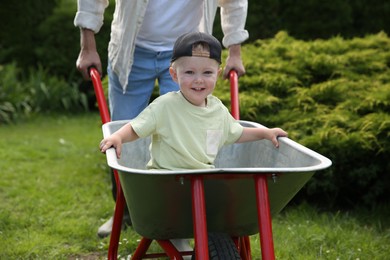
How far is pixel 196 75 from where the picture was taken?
244 centimetres

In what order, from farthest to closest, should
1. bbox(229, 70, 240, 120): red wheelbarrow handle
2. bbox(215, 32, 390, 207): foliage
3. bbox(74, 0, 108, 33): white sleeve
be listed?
bbox(215, 32, 390, 207): foliage < bbox(74, 0, 108, 33): white sleeve < bbox(229, 70, 240, 120): red wheelbarrow handle

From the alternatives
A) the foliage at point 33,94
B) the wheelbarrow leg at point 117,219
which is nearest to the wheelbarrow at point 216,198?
the wheelbarrow leg at point 117,219

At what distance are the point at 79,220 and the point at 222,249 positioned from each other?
207cm

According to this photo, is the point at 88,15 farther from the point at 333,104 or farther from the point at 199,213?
the point at 333,104

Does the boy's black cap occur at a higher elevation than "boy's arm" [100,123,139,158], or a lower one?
higher

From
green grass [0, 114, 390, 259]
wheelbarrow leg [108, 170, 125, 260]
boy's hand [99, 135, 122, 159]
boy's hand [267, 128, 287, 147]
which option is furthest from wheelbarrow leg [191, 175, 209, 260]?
green grass [0, 114, 390, 259]

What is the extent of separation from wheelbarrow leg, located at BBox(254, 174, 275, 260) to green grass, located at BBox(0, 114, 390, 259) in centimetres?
132

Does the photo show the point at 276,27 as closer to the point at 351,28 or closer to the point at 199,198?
the point at 351,28

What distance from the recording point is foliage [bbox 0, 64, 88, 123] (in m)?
8.07

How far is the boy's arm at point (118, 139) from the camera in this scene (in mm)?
2312

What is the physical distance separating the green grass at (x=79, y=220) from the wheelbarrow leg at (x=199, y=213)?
139 cm

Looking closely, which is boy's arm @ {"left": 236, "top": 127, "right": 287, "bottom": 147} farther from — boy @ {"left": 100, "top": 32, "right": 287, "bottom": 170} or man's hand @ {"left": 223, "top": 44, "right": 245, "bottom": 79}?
man's hand @ {"left": 223, "top": 44, "right": 245, "bottom": 79}

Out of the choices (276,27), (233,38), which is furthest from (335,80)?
(276,27)

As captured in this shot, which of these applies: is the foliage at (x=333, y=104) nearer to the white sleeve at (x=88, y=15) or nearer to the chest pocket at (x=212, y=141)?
the white sleeve at (x=88, y=15)
